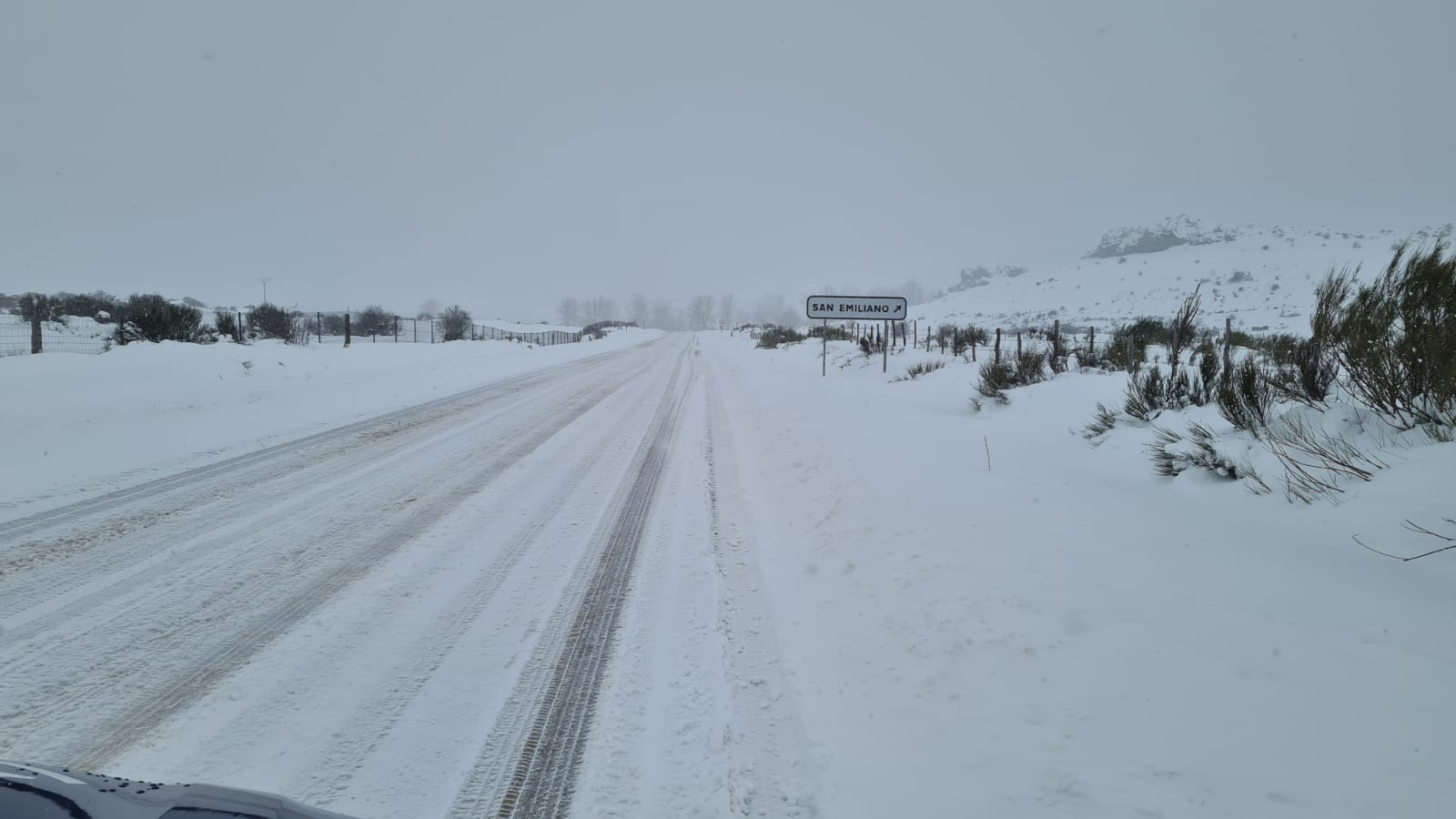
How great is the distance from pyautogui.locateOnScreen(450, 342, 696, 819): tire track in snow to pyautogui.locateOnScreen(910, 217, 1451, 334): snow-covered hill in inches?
1784

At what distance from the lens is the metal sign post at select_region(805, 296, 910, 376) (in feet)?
58.7

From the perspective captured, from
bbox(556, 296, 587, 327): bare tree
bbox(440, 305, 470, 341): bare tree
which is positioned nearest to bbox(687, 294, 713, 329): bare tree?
bbox(556, 296, 587, 327): bare tree

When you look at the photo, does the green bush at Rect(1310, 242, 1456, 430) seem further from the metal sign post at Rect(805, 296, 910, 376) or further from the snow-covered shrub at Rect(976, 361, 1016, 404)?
the metal sign post at Rect(805, 296, 910, 376)

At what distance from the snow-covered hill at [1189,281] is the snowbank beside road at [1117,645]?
4189cm

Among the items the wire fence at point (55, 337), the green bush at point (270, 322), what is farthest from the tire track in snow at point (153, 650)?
the green bush at point (270, 322)

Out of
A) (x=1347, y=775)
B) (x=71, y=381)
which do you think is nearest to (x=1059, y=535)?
(x=1347, y=775)

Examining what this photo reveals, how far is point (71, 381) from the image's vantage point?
11156mm

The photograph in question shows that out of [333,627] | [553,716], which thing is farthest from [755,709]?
[333,627]

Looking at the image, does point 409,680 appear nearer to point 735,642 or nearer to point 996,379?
point 735,642

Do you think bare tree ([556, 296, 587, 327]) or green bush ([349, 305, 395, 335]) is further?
bare tree ([556, 296, 587, 327])

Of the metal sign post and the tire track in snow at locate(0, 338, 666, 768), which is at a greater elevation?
the metal sign post

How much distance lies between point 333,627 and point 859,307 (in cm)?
1626

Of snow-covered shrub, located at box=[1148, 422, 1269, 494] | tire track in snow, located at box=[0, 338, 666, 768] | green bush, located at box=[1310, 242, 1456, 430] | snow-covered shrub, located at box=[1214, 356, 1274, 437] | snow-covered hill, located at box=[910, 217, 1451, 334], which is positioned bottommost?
tire track in snow, located at box=[0, 338, 666, 768]

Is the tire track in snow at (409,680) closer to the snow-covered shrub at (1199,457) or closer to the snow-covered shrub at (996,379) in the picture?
the snow-covered shrub at (1199,457)
